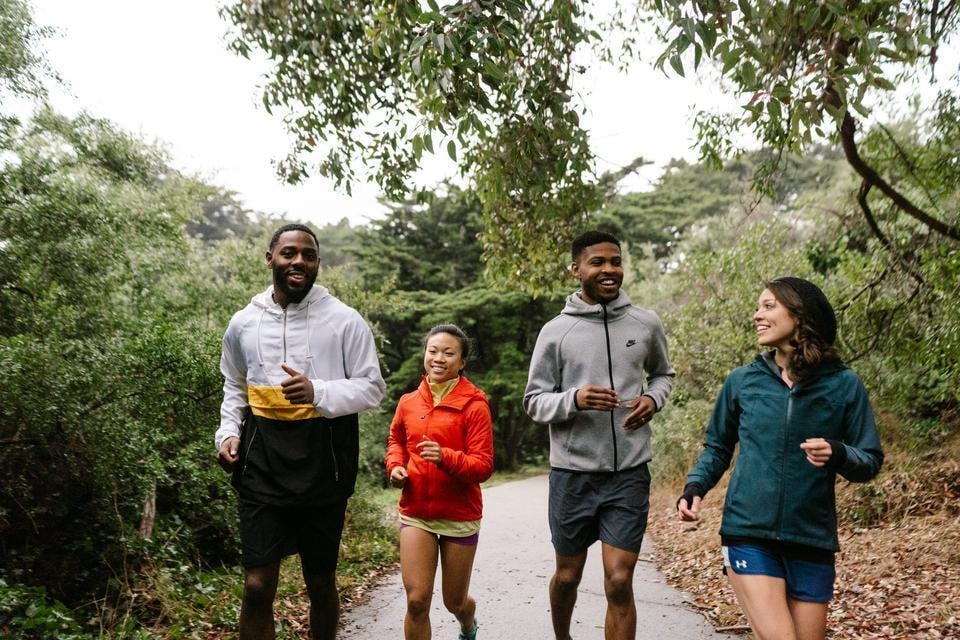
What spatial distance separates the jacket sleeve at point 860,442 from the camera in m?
2.92

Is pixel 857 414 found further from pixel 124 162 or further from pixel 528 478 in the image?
pixel 528 478

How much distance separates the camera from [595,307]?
440cm

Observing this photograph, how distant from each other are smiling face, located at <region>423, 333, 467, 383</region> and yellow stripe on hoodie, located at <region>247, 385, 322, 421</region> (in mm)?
793

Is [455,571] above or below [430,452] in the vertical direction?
below

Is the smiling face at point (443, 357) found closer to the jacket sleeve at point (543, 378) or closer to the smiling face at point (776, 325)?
the jacket sleeve at point (543, 378)

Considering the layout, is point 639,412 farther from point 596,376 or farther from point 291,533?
point 291,533

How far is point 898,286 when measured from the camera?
320 inches

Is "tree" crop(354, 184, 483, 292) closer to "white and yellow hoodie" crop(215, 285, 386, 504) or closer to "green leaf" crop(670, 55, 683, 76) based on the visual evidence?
"white and yellow hoodie" crop(215, 285, 386, 504)

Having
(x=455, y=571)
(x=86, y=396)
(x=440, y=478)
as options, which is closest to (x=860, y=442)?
(x=440, y=478)

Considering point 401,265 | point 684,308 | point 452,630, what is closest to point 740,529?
point 452,630

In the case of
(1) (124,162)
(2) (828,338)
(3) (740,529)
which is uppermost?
(1) (124,162)

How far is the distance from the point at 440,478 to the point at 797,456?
1.89 m

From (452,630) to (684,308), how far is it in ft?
29.9

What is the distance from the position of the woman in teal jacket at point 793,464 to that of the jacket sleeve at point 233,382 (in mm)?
2369
